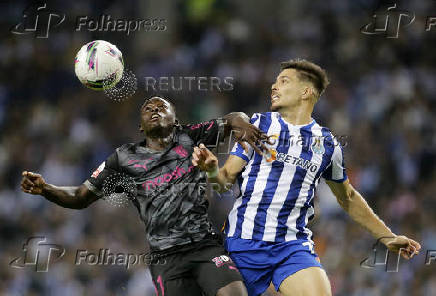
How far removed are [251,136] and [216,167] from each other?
0.61m

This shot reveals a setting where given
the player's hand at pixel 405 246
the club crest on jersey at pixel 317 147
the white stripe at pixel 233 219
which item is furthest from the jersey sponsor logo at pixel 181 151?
the player's hand at pixel 405 246

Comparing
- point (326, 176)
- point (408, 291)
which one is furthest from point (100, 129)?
point (326, 176)

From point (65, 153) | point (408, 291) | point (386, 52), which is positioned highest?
point (386, 52)

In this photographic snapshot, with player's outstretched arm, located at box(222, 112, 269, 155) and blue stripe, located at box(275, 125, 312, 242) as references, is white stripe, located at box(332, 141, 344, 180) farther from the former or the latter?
player's outstretched arm, located at box(222, 112, 269, 155)

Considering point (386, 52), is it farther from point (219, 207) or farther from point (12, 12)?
point (12, 12)

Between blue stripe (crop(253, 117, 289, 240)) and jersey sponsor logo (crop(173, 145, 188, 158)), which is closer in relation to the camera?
blue stripe (crop(253, 117, 289, 240))

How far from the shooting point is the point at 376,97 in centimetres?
1096

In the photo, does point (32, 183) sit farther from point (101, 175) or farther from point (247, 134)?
point (247, 134)

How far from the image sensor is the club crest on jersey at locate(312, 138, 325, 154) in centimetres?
526

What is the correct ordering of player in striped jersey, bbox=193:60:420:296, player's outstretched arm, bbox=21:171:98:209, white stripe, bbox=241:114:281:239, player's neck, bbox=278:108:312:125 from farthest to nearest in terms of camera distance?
player's neck, bbox=278:108:312:125 < player's outstretched arm, bbox=21:171:98:209 < white stripe, bbox=241:114:281:239 < player in striped jersey, bbox=193:60:420:296

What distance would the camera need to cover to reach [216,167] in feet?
15.2

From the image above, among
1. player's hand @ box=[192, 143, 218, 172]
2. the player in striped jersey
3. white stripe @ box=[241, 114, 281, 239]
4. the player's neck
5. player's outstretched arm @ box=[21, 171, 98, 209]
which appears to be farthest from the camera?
the player's neck

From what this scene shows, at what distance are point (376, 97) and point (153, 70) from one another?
4.27 m

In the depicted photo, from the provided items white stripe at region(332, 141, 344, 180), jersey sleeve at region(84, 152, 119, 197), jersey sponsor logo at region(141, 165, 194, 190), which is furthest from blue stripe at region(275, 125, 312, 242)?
jersey sleeve at region(84, 152, 119, 197)
